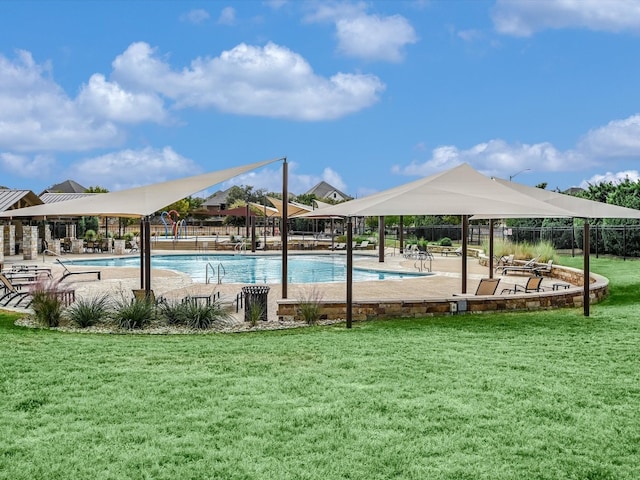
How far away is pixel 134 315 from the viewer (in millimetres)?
9742

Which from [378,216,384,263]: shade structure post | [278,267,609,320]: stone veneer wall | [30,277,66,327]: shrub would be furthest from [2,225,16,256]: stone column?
[278,267,609,320]: stone veneer wall

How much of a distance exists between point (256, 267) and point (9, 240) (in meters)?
13.8

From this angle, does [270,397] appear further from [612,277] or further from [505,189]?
[612,277]

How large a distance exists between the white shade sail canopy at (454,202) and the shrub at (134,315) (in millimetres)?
3735

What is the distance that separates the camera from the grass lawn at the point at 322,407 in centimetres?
407

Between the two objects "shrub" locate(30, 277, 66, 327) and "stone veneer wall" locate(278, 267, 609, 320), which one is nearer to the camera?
"shrub" locate(30, 277, 66, 327)

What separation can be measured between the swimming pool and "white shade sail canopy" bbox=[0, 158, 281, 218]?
17.8 feet

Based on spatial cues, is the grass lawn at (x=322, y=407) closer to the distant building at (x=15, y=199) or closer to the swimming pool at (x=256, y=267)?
Answer: the swimming pool at (x=256, y=267)

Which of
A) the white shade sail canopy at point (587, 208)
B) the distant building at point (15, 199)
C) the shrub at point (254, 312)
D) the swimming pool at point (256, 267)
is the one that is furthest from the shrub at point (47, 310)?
the distant building at point (15, 199)

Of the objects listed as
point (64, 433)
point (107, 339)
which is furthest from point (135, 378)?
point (107, 339)

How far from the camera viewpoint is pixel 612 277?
18.1 m

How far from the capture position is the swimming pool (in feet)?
64.2

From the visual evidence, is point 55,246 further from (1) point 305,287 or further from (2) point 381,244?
(1) point 305,287

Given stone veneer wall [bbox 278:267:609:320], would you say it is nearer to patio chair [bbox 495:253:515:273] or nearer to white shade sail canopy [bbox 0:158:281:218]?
white shade sail canopy [bbox 0:158:281:218]
